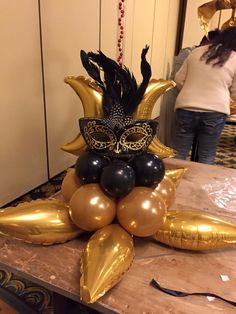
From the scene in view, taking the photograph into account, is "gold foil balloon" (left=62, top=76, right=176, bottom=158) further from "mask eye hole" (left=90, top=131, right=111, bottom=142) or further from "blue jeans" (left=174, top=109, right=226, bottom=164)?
"blue jeans" (left=174, top=109, right=226, bottom=164)

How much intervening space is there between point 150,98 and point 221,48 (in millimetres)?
955

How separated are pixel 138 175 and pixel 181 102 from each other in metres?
1.21

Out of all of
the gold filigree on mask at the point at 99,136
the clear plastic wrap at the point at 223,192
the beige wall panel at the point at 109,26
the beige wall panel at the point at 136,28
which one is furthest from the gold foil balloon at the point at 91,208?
the beige wall panel at the point at 136,28

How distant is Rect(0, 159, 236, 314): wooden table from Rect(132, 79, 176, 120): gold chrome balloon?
13.8 inches

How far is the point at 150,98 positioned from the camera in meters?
0.91

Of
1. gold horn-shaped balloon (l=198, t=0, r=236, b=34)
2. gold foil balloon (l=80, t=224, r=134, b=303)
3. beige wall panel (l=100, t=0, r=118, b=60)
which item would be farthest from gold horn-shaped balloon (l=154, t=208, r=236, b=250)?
gold horn-shaped balloon (l=198, t=0, r=236, b=34)

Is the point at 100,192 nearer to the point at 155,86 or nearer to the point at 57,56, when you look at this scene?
the point at 155,86

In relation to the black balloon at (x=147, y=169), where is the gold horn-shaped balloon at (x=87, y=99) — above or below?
above

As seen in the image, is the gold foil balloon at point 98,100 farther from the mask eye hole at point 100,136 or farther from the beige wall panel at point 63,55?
the beige wall panel at point 63,55

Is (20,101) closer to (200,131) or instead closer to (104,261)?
(200,131)

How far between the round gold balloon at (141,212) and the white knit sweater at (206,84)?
120 centimetres

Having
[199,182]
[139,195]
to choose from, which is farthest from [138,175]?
[199,182]

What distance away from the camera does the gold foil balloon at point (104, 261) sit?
555 mm

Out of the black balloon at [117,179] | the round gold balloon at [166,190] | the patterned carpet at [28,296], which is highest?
the black balloon at [117,179]
